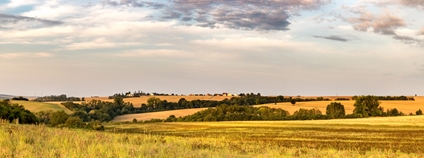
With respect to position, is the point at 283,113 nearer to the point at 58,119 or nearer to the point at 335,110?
the point at 335,110

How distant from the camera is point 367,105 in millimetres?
116125

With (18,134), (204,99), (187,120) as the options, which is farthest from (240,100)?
(18,134)

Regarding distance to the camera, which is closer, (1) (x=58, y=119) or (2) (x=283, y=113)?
(1) (x=58, y=119)

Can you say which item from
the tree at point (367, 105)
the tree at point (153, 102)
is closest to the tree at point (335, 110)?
the tree at point (367, 105)

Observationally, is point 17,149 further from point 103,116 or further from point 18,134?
point 103,116

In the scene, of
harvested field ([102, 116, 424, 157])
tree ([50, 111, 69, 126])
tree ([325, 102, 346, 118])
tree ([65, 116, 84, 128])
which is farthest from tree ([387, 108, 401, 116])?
tree ([50, 111, 69, 126])

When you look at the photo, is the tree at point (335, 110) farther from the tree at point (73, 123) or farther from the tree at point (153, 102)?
the tree at point (73, 123)

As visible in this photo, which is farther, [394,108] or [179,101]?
[179,101]

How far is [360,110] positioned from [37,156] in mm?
108598

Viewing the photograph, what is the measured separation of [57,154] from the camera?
12.1 meters

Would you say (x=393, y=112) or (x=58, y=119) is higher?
(x=393, y=112)

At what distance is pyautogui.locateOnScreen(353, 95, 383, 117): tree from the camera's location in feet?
364

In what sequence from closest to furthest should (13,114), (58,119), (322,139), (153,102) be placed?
(322,139) → (13,114) → (58,119) → (153,102)

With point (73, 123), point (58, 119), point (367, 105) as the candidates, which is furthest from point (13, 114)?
point (367, 105)
